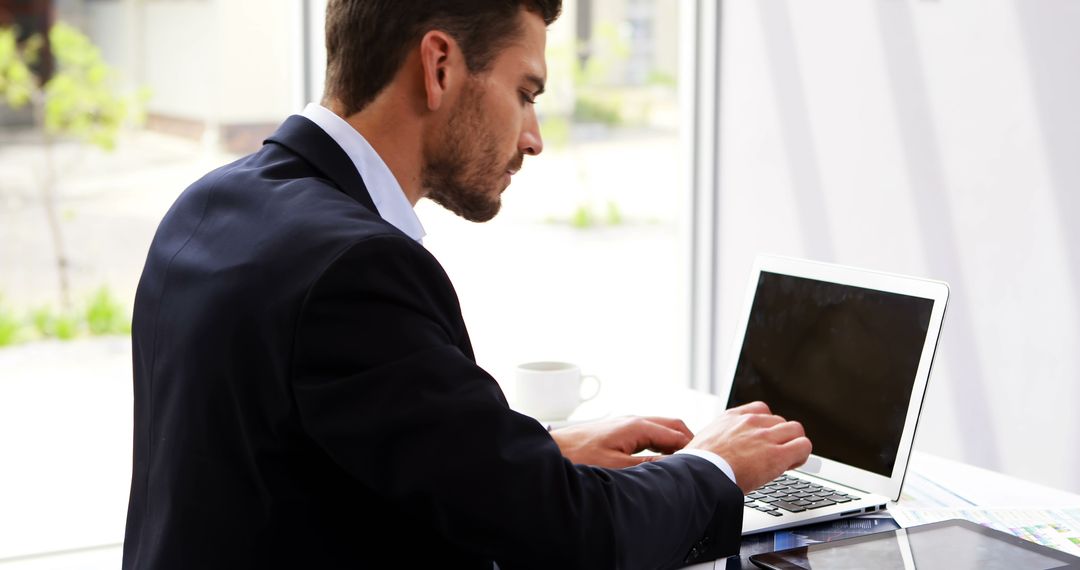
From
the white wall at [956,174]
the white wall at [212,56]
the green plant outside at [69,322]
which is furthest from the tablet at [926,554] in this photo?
the green plant outside at [69,322]

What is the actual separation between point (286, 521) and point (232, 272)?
218 mm

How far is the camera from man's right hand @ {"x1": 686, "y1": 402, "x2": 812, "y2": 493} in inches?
45.9

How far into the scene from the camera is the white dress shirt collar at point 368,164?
109 centimetres

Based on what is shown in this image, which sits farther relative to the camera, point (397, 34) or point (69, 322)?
point (69, 322)

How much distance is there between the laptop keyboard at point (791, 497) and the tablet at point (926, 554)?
118 mm

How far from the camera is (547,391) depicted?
170 centimetres

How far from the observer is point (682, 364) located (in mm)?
3441

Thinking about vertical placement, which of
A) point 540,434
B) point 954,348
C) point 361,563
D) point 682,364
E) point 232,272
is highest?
point 232,272

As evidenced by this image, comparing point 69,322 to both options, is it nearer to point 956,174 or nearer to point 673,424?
point 673,424

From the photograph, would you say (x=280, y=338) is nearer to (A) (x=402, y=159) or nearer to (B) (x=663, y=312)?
(A) (x=402, y=159)

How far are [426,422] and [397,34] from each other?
0.42 meters

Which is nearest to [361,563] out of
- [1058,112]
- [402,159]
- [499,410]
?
[499,410]

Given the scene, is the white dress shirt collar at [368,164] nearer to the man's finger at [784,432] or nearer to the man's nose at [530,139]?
the man's nose at [530,139]

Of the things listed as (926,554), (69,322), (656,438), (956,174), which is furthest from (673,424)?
(69,322)
